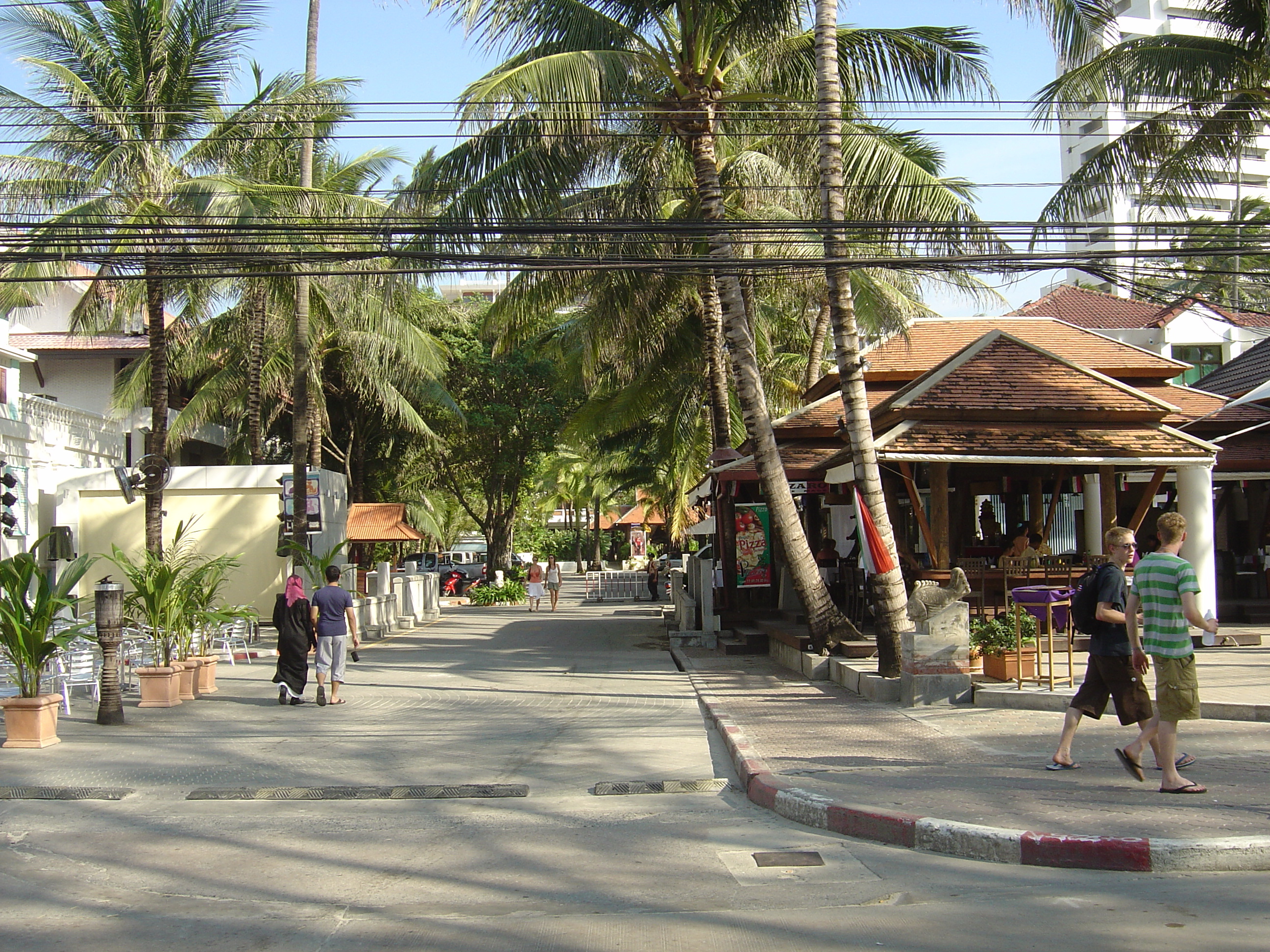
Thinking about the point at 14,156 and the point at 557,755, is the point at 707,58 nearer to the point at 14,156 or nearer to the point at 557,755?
the point at 557,755

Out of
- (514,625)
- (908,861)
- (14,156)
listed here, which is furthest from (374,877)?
(514,625)

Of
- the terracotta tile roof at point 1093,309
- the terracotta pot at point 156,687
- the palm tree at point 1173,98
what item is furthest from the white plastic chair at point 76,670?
the terracotta tile roof at point 1093,309

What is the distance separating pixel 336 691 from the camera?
46.5 ft

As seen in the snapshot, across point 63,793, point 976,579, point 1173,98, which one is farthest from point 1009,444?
point 63,793

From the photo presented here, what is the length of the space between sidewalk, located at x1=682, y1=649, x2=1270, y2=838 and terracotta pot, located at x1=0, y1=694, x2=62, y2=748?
7.07 metres

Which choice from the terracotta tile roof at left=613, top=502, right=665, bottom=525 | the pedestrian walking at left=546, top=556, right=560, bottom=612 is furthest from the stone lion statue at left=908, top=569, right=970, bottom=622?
the terracotta tile roof at left=613, top=502, right=665, bottom=525

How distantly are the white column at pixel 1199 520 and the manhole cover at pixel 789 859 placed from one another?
1074cm

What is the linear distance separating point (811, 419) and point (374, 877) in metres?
14.7

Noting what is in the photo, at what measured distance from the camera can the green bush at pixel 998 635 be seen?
40.1 ft

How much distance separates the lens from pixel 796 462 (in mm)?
18625

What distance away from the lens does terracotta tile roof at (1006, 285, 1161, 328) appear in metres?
38.0

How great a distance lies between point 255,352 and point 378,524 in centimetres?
965

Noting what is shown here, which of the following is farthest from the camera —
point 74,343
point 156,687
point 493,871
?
point 74,343

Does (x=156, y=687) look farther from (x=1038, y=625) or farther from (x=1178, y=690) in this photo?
(x=1178, y=690)
